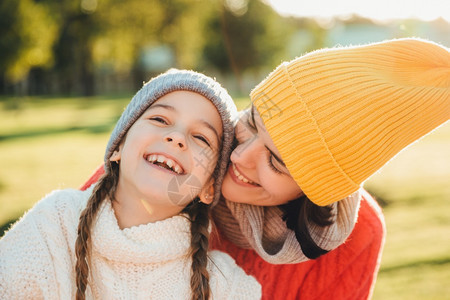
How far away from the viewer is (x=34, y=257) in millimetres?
1846

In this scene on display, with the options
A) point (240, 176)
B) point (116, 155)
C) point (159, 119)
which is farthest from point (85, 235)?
point (240, 176)

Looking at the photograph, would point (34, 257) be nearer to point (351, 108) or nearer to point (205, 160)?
point (205, 160)

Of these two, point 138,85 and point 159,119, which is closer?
point 159,119

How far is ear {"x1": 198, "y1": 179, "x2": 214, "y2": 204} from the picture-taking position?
2211 millimetres

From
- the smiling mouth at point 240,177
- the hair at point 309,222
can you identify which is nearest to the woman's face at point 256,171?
the smiling mouth at point 240,177

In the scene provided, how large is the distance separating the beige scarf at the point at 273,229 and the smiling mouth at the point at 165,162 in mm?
437

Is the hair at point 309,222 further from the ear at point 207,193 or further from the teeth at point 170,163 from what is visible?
the teeth at point 170,163

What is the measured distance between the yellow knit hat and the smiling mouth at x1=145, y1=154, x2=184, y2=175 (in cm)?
43

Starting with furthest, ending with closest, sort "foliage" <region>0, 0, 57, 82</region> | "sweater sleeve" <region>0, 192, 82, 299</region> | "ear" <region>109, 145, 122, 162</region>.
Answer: "foliage" <region>0, 0, 57, 82</region> < "ear" <region>109, 145, 122, 162</region> < "sweater sleeve" <region>0, 192, 82, 299</region>

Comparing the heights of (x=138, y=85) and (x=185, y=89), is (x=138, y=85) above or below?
above

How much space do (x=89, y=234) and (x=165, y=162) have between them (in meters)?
0.42

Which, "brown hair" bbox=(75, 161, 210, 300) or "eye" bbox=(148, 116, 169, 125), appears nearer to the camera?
"brown hair" bbox=(75, 161, 210, 300)

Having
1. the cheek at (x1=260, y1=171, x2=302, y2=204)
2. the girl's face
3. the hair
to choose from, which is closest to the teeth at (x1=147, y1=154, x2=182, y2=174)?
the girl's face

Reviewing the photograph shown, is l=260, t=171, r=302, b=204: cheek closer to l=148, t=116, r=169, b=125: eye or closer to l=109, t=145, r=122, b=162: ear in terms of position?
l=148, t=116, r=169, b=125: eye
